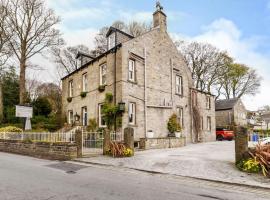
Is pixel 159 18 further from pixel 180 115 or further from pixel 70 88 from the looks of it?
pixel 70 88

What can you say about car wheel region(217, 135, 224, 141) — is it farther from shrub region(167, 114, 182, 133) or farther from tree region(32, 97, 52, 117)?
tree region(32, 97, 52, 117)

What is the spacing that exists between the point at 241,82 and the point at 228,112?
6.77 m

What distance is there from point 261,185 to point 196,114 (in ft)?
64.4

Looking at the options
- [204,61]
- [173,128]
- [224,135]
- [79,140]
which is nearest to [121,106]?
[79,140]

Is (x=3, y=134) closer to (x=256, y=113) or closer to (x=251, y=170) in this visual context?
(x=251, y=170)

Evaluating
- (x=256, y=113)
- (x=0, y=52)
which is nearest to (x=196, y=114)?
(x=0, y=52)

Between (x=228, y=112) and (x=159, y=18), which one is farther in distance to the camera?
(x=228, y=112)

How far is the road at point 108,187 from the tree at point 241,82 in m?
40.5

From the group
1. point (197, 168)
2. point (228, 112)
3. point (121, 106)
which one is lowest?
point (197, 168)

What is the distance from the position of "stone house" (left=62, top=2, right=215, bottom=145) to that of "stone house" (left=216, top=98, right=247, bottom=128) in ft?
68.2

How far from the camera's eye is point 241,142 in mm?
10305

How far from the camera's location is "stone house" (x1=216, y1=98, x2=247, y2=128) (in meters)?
45.6

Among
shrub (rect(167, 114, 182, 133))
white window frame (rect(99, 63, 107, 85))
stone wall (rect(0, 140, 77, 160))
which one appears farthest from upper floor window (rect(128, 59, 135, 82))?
stone wall (rect(0, 140, 77, 160))

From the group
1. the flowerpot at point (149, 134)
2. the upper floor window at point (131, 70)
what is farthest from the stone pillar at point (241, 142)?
the upper floor window at point (131, 70)
